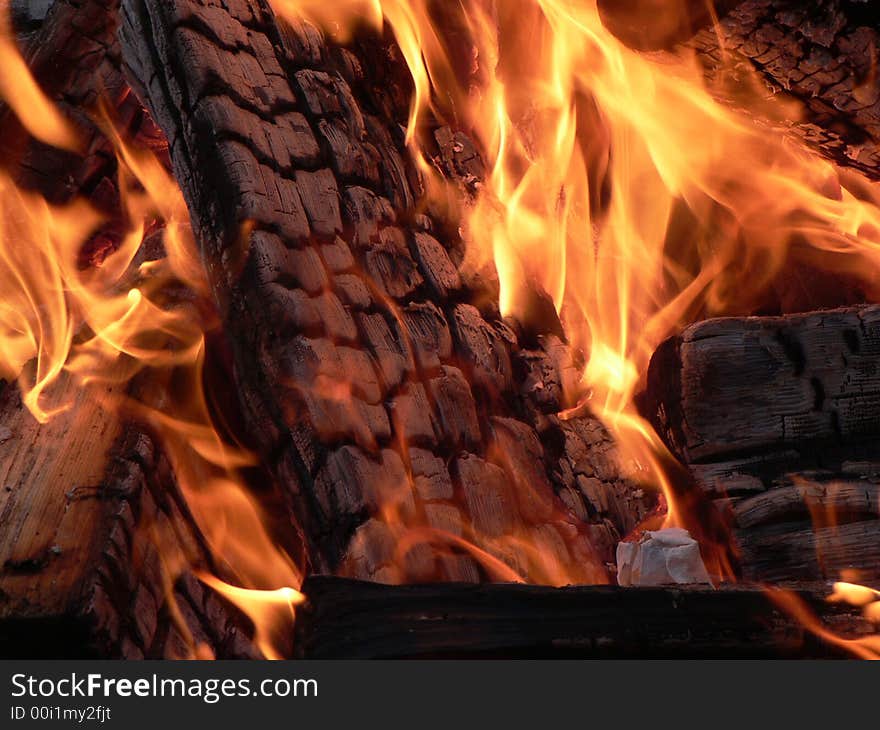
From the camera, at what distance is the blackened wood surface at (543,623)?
150cm

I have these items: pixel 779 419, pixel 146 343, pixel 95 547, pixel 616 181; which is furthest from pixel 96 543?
pixel 616 181

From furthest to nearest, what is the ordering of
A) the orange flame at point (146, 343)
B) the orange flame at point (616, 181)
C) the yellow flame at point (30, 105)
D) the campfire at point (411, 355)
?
the yellow flame at point (30, 105) → the orange flame at point (616, 181) → the orange flame at point (146, 343) → the campfire at point (411, 355)

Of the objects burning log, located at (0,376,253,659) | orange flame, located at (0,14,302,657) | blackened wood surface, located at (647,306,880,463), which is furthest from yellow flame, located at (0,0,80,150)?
blackened wood surface, located at (647,306,880,463)

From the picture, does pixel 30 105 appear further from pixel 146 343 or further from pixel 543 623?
pixel 543 623

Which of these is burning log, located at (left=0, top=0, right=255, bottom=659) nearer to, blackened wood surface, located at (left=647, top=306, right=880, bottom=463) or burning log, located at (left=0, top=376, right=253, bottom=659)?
burning log, located at (left=0, top=376, right=253, bottom=659)

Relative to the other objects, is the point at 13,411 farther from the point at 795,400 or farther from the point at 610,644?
the point at 795,400

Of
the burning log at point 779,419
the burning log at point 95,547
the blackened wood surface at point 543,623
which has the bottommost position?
the burning log at point 779,419

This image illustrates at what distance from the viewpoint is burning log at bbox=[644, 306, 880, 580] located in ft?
7.18

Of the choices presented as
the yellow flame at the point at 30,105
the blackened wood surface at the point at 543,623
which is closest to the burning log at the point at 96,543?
the blackened wood surface at the point at 543,623

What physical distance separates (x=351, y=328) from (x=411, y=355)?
17 cm

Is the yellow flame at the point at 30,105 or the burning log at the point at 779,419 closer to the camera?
the burning log at the point at 779,419

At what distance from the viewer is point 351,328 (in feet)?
6.97

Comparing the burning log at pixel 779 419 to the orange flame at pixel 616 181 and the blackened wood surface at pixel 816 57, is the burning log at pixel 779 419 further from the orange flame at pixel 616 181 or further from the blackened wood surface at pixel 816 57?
the blackened wood surface at pixel 816 57

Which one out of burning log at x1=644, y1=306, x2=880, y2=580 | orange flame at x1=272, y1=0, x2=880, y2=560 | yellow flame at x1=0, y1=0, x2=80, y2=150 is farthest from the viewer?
yellow flame at x1=0, y1=0, x2=80, y2=150
